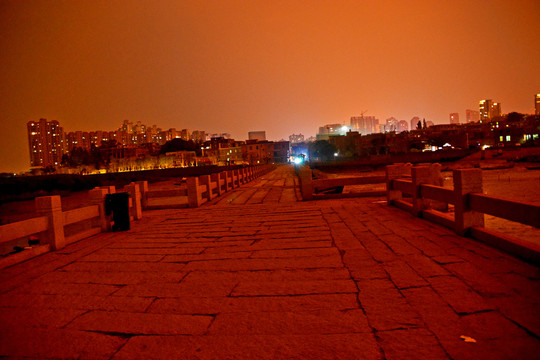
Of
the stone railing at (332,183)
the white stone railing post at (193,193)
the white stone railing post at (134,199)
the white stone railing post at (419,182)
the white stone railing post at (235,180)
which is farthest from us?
the white stone railing post at (235,180)

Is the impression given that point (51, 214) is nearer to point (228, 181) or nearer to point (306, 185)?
point (306, 185)

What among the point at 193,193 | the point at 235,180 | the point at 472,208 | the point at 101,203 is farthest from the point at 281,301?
the point at 235,180

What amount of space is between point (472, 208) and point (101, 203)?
836 centimetres

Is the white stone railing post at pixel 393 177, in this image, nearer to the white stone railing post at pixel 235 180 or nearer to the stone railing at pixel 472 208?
the stone railing at pixel 472 208

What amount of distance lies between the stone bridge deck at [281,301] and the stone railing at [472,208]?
25cm

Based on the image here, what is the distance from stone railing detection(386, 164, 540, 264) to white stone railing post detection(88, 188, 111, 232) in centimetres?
772

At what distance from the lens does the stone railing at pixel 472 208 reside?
4.54 metres

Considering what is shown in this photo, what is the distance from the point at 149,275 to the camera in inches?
193

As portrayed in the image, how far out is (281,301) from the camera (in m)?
3.69

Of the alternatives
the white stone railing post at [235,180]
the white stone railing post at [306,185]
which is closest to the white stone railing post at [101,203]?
the white stone railing post at [306,185]

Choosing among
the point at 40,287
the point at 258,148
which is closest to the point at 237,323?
the point at 40,287

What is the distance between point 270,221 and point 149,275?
4.52 m

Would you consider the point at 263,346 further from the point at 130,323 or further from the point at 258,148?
the point at 258,148

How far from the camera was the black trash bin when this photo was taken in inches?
350
